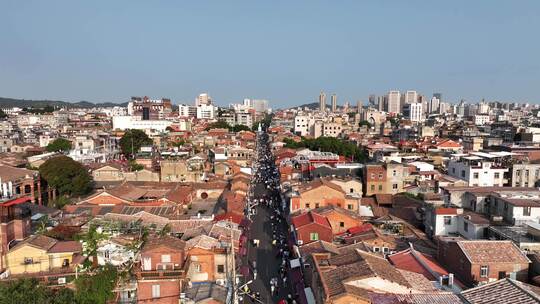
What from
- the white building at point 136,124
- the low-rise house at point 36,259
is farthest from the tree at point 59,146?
the low-rise house at point 36,259

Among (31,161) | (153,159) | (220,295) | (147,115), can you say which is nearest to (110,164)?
(153,159)

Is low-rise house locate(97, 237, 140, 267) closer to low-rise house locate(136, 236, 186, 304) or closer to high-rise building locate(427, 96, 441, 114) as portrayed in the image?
low-rise house locate(136, 236, 186, 304)

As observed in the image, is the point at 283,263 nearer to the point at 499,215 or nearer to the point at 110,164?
the point at 499,215

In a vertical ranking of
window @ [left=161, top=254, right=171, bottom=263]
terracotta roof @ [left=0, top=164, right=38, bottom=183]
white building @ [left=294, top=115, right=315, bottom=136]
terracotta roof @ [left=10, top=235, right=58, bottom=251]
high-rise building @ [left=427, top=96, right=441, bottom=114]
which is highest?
high-rise building @ [left=427, top=96, right=441, bottom=114]

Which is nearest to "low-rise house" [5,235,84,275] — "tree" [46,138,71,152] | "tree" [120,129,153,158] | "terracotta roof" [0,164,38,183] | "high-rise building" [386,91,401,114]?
"terracotta roof" [0,164,38,183]

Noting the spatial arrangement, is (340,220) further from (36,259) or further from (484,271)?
(36,259)

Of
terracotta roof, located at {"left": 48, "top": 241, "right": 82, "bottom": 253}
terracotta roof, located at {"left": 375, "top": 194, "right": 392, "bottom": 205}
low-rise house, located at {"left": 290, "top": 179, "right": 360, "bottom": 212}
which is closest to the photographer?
terracotta roof, located at {"left": 48, "top": 241, "right": 82, "bottom": 253}

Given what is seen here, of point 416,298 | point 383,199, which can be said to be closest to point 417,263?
point 416,298
